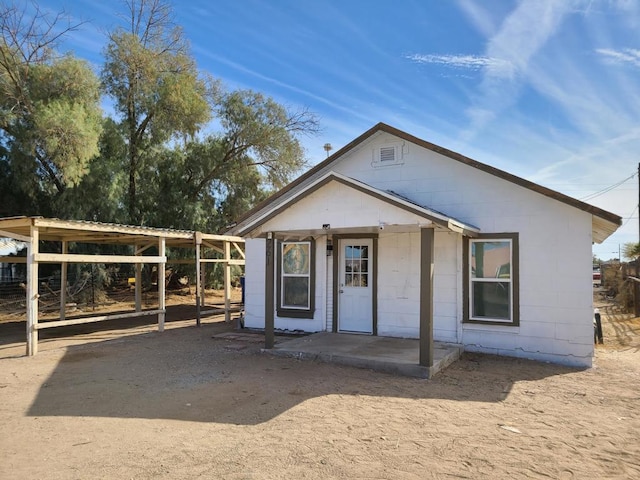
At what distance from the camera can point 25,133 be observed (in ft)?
49.8

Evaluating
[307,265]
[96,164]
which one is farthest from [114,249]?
[307,265]

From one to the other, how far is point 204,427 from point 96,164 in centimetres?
1443

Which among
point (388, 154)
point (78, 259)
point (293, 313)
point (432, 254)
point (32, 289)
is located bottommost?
point (293, 313)

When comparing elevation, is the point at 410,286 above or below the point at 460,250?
below

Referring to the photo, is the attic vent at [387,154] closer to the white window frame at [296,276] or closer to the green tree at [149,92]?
the white window frame at [296,276]

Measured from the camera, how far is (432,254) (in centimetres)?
740

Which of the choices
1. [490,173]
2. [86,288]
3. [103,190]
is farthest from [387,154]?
[86,288]

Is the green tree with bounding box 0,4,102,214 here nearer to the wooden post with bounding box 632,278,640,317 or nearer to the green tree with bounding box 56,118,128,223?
the green tree with bounding box 56,118,128,223

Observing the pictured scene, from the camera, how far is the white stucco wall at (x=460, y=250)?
26.8ft

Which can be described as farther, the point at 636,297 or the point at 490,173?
the point at 636,297

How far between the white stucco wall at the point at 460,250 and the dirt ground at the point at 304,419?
24.3 inches

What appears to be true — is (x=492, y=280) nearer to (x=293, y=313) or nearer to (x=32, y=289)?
(x=293, y=313)

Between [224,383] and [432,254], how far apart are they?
385 centimetres

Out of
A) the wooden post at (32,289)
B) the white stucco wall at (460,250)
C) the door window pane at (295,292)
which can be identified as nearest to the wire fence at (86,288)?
the wooden post at (32,289)
